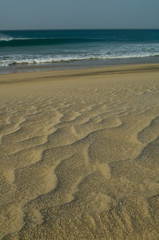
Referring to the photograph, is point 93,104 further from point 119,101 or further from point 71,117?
point 71,117

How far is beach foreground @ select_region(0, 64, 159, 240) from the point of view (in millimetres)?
1249

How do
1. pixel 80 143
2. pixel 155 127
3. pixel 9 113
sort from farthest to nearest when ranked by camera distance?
1. pixel 9 113
2. pixel 155 127
3. pixel 80 143

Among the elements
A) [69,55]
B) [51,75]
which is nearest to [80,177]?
[51,75]

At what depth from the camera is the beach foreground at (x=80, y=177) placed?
1.25 meters

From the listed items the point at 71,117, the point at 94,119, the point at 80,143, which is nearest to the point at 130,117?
the point at 94,119

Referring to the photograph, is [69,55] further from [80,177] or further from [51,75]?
[80,177]

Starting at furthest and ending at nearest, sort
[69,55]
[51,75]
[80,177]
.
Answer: [69,55] < [51,75] < [80,177]

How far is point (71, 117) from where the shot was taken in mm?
3066

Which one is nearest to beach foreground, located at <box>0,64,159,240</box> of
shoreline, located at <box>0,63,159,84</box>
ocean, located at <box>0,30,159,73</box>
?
shoreline, located at <box>0,63,159,84</box>

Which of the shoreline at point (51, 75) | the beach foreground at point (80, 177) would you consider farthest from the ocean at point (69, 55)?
the beach foreground at point (80, 177)

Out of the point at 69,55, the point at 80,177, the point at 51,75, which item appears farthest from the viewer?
the point at 69,55

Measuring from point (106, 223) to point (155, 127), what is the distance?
1.46m

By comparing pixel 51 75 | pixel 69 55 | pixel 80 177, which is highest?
pixel 80 177

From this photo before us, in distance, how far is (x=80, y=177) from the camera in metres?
1.67
